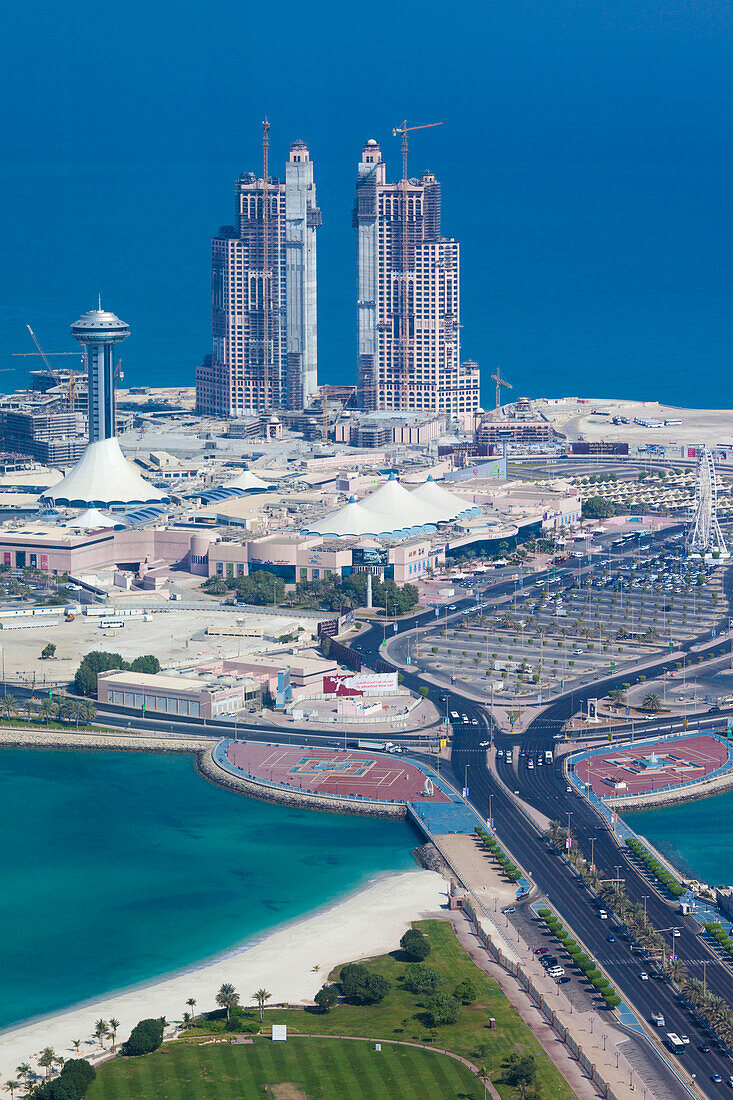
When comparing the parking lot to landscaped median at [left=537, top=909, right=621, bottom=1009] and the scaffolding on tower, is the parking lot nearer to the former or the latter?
the scaffolding on tower

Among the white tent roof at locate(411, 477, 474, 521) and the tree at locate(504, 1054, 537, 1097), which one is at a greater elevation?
the white tent roof at locate(411, 477, 474, 521)

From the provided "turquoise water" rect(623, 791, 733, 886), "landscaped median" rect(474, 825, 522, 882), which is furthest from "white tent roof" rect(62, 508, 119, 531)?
"landscaped median" rect(474, 825, 522, 882)

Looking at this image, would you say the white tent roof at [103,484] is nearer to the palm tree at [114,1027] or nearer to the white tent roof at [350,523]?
the white tent roof at [350,523]

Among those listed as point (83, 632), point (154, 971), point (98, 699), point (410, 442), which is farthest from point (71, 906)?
point (410, 442)

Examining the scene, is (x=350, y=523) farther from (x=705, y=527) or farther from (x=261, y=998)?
(x=261, y=998)

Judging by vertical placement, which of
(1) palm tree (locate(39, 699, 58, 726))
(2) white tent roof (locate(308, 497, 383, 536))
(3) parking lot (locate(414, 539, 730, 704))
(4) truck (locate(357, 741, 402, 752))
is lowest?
(4) truck (locate(357, 741, 402, 752))
